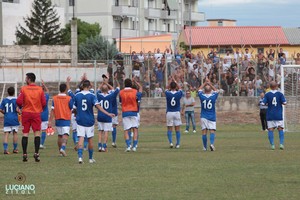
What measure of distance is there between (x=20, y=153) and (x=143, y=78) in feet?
75.1

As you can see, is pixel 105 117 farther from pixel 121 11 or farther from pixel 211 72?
pixel 121 11

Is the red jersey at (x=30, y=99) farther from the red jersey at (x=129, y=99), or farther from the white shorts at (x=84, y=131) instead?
the red jersey at (x=129, y=99)

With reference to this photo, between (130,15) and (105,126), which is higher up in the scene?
(130,15)

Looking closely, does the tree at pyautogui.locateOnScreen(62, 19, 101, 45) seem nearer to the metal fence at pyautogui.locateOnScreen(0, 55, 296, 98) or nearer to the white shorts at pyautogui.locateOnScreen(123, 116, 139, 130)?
the metal fence at pyautogui.locateOnScreen(0, 55, 296, 98)

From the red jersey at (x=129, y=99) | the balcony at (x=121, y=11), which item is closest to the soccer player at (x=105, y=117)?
the red jersey at (x=129, y=99)

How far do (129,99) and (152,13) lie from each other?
7683cm

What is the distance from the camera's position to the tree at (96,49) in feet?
251

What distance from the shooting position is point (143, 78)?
48.6m

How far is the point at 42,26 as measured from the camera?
89.3 m

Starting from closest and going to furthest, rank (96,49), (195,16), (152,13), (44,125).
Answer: (44,125) < (96,49) < (152,13) < (195,16)

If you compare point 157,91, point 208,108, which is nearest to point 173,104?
point 208,108

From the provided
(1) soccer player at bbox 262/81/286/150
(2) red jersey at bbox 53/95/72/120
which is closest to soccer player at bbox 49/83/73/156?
(2) red jersey at bbox 53/95/72/120

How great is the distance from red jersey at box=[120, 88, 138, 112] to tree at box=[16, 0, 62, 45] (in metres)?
62.7

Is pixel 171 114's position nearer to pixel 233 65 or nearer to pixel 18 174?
pixel 18 174
